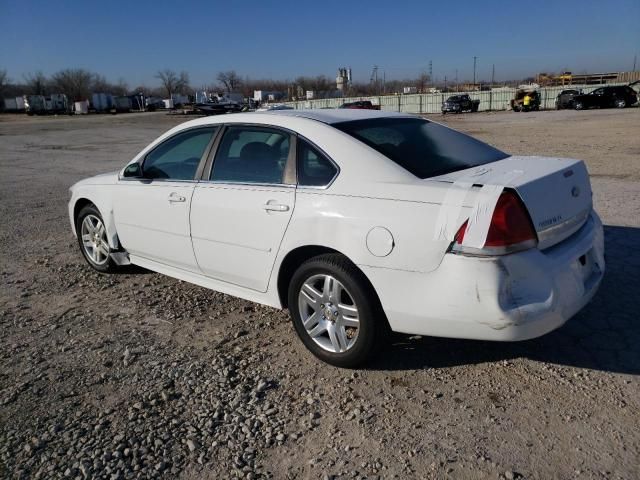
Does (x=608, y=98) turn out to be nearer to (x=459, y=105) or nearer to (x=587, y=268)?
(x=459, y=105)

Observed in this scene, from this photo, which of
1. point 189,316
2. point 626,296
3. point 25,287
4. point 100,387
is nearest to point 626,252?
point 626,296

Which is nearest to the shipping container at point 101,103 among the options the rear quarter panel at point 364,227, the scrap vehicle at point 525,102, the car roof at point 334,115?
the scrap vehicle at point 525,102

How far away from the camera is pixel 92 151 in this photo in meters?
20.1

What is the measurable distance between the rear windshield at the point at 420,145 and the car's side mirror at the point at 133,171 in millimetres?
1970

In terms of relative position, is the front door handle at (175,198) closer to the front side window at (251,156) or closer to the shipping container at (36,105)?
the front side window at (251,156)

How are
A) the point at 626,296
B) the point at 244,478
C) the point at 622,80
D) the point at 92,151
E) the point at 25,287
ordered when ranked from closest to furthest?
the point at 244,478, the point at 626,296, the point at 25,287, the point at 92,151, the point at 622,80

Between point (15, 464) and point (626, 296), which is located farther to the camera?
point (626, 296)

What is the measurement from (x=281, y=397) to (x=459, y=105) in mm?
50959

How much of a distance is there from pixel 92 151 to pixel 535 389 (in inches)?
796

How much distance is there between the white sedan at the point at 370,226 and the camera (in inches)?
107

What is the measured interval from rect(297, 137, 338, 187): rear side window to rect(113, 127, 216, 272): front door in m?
0.99

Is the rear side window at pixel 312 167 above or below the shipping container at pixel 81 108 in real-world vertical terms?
below

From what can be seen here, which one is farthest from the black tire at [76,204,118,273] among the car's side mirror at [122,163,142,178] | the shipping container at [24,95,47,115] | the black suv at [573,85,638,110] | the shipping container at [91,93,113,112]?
the shipping container at [91,93,113,112]

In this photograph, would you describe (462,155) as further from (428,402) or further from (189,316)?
(189,316)
